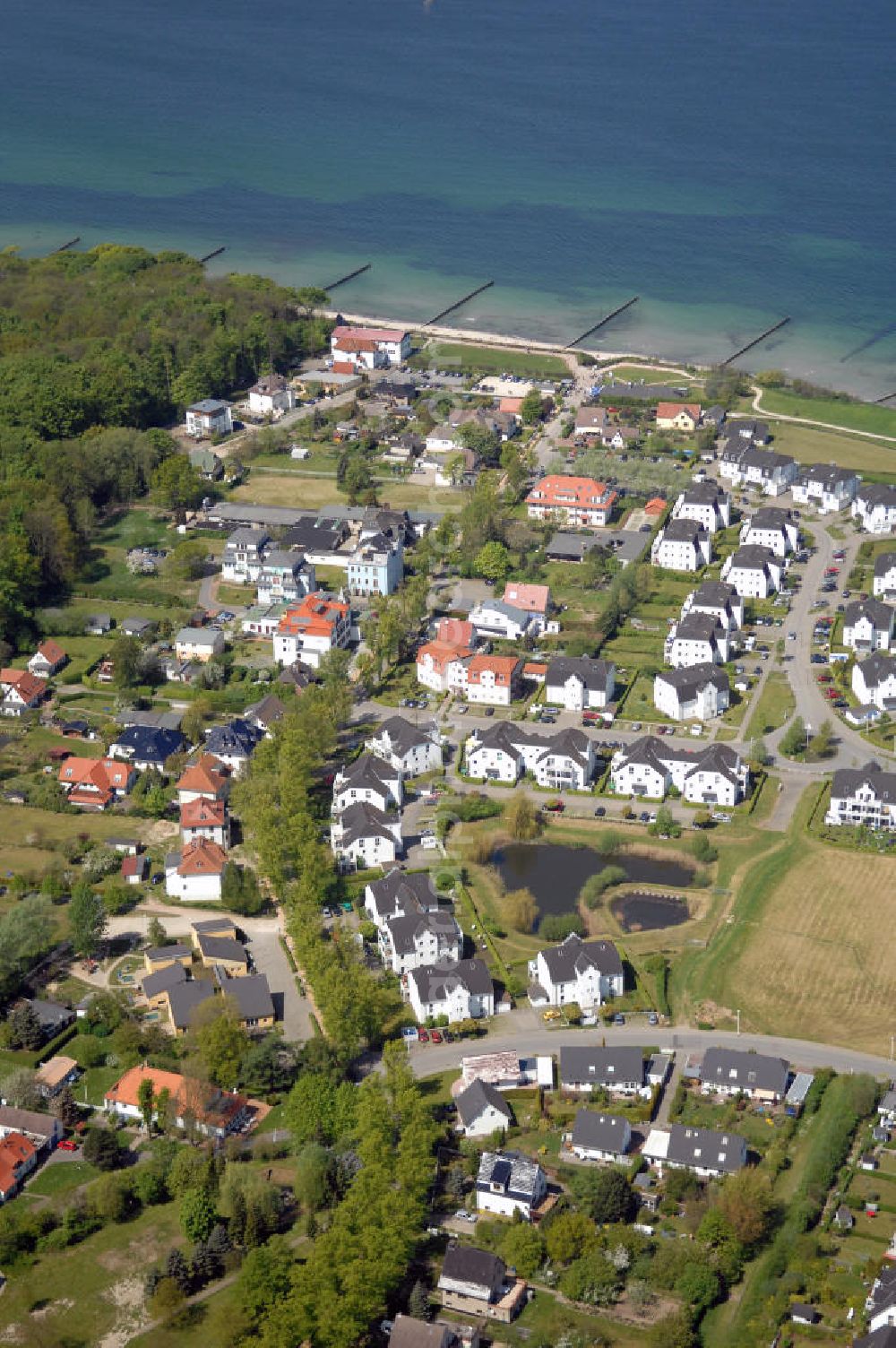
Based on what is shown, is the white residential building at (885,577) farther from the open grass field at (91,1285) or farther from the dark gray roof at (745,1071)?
the open grass field at (91,1285)

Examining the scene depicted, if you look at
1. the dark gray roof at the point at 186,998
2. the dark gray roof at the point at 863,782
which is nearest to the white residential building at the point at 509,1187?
the dark gray roof at the point at 186,998

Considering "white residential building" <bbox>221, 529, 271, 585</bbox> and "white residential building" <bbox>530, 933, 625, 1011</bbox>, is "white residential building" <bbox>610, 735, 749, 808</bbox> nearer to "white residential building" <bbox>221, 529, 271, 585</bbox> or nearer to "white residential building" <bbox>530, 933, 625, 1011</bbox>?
"white residential building" <bbox>530, 933, 625, 1011</bbox>

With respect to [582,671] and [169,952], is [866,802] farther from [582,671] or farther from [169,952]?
[169,952]

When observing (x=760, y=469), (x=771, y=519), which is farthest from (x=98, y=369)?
(x=771, y=519)

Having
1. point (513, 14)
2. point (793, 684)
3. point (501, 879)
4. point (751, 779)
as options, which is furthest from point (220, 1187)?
point (513, 14)

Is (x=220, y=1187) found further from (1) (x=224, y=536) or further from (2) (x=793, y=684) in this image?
(1) (x=224, y=536)
